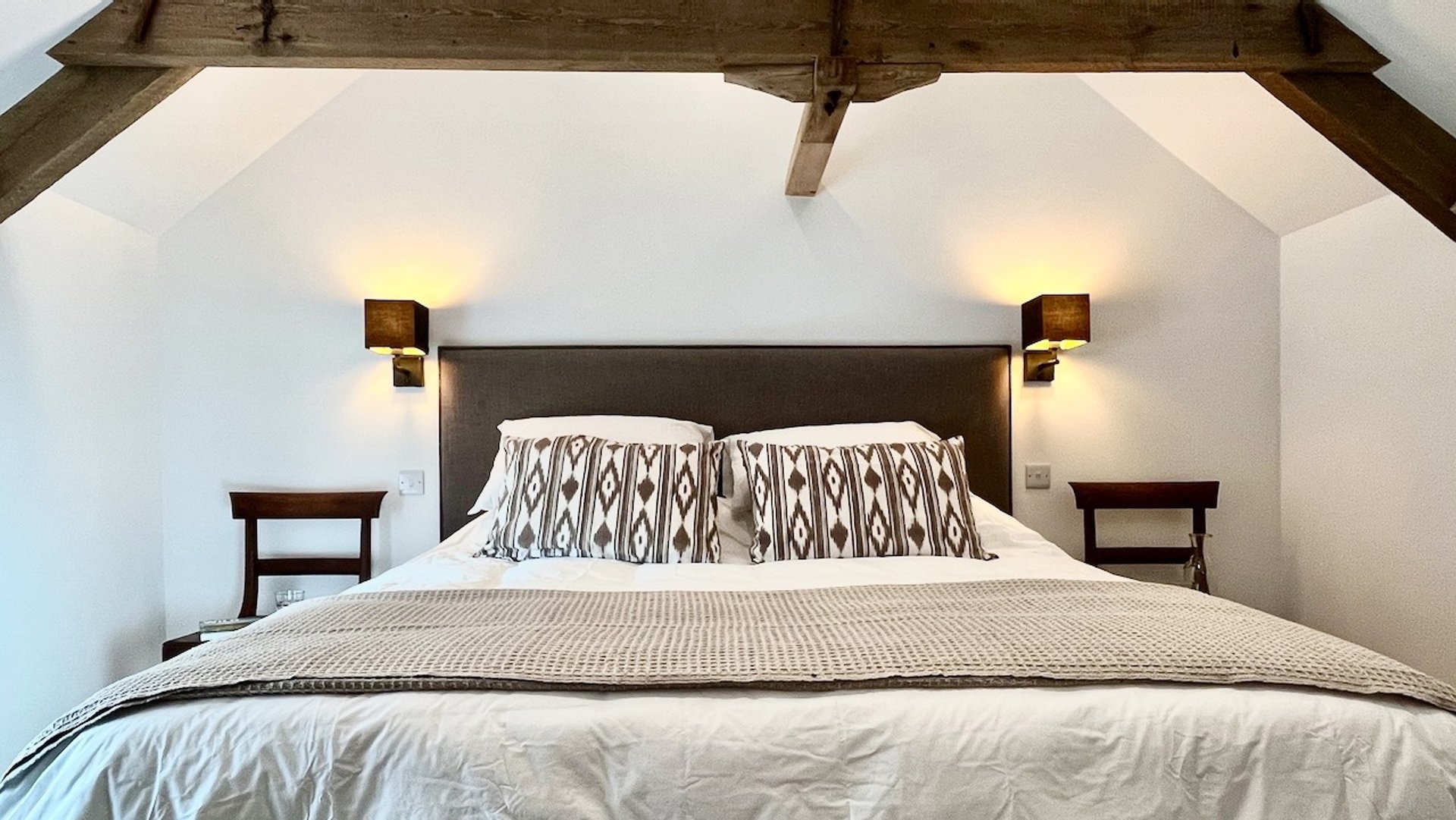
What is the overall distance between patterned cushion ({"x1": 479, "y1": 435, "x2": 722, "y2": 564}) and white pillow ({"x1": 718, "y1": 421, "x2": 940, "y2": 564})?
15cm

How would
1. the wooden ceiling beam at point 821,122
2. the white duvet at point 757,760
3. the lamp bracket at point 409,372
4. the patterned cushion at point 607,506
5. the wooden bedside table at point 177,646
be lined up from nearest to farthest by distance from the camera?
the white duvet at point 757,760 → the wooden ceiling beam at point 821,122 → the patterned cushion at point 607,506 → the wooden bedside table at point 177,646 → the lamp bracket at point 409,372

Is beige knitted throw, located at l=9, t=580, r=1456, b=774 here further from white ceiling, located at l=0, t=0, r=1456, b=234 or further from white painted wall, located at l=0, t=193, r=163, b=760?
white ceiling, located at l=0, t=0, r=1456, b=234

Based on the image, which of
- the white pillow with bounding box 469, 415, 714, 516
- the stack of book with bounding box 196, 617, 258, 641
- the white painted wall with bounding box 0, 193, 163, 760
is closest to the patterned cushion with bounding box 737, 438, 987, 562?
the white pillow with bounding box 469, 415, 714, 516

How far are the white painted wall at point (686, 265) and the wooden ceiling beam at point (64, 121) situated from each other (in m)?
0.94

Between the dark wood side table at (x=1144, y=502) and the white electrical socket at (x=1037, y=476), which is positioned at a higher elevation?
the white electrical socket at (x=1037, y=476)

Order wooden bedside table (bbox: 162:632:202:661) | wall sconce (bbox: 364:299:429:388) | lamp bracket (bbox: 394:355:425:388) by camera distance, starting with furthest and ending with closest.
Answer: lamp bracket (bbox: 394:355:425:388) < wall sconce (bbox: 364:299:429:388) < wooden bedside table (bbox: 162:632:202:661)

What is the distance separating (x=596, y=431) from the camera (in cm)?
262

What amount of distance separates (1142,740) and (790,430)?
1.68 m

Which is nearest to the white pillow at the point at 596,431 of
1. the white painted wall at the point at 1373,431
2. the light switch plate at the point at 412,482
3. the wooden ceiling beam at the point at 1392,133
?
the light switch plate at the point at 412,482

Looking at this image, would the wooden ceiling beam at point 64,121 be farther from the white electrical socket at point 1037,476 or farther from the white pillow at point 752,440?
the white electrical socket at point 1037,476

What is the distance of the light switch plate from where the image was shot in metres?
2.89

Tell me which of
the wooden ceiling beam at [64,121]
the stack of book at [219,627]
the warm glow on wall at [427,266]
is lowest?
the stack of book at [219,627]

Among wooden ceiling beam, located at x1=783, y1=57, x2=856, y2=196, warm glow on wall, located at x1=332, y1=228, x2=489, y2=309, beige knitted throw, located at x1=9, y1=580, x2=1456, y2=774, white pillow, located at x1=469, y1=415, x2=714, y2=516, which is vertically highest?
wooden ceiling beam, located at x1=783, y1=57, x2=856, y2=196

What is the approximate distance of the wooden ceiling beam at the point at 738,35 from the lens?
6.45 ft
